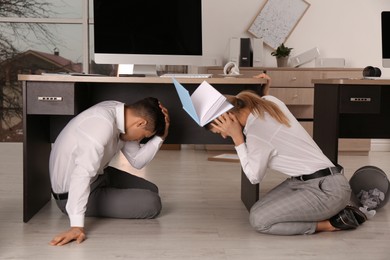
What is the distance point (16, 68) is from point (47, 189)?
10.2 feet

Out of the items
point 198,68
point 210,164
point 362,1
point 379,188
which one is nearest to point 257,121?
point 379,188

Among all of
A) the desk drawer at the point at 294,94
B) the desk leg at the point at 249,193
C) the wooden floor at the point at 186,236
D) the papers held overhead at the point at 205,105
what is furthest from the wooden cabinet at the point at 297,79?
the papers held overhead at the point at 205,105

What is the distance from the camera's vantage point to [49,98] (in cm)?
281

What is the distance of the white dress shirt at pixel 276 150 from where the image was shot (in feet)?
8.50

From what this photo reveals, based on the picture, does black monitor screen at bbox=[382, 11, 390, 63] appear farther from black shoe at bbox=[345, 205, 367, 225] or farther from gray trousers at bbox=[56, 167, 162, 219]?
gray trousers at bbox=[56, 167, 162, 219]

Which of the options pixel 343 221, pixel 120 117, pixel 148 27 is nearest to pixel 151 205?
pixel 120 117

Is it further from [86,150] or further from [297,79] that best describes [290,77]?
[86,150]

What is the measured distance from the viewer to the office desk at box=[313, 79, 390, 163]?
10.2 feet

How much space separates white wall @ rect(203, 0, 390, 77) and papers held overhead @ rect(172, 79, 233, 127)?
10.9 feet

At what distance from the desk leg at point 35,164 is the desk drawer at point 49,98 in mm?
78

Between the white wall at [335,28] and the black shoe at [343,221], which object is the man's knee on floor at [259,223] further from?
the white wall at [335,28]

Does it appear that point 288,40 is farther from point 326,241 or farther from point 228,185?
point 326,241

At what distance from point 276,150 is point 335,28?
3.54 meters

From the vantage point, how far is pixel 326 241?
2.62 m
